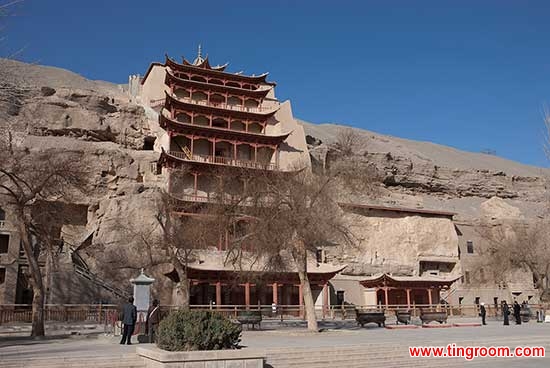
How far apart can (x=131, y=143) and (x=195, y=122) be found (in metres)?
6.60

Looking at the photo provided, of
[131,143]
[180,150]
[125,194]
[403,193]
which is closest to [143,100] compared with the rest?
[131,143]

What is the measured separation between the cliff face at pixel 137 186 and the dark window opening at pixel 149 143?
12 centimetres

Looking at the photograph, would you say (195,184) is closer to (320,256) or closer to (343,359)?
(320,256)

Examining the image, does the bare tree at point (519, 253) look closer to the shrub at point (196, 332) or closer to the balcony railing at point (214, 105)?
the balcony railing at point (214, 105)

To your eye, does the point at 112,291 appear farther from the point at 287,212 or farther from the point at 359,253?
the point at 359,253

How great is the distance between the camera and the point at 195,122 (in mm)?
50844

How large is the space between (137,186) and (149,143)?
9.62m

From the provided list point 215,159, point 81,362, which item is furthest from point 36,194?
point 215,159

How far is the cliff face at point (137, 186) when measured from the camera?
38938 mm

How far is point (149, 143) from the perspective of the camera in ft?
168

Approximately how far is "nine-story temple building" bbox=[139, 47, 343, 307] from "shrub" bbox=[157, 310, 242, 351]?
862 inches

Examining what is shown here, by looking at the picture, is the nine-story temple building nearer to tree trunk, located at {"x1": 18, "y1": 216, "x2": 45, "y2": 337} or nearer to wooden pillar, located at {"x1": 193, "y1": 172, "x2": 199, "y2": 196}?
wooden pillar, located at {"x1": 193, "y1": 172, "x2": 199, "y2": 196}

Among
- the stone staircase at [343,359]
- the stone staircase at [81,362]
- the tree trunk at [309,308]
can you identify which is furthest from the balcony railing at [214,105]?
the stone staircase at [81,362]

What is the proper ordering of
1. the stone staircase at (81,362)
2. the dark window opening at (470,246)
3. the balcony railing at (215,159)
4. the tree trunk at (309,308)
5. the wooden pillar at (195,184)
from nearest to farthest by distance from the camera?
the stone staircase at (81,362)
the tree trunk at (309,308)
the wooden pillar at (195,184)
the balcony railing at (215,159)
the dark window opening at (470,246)
